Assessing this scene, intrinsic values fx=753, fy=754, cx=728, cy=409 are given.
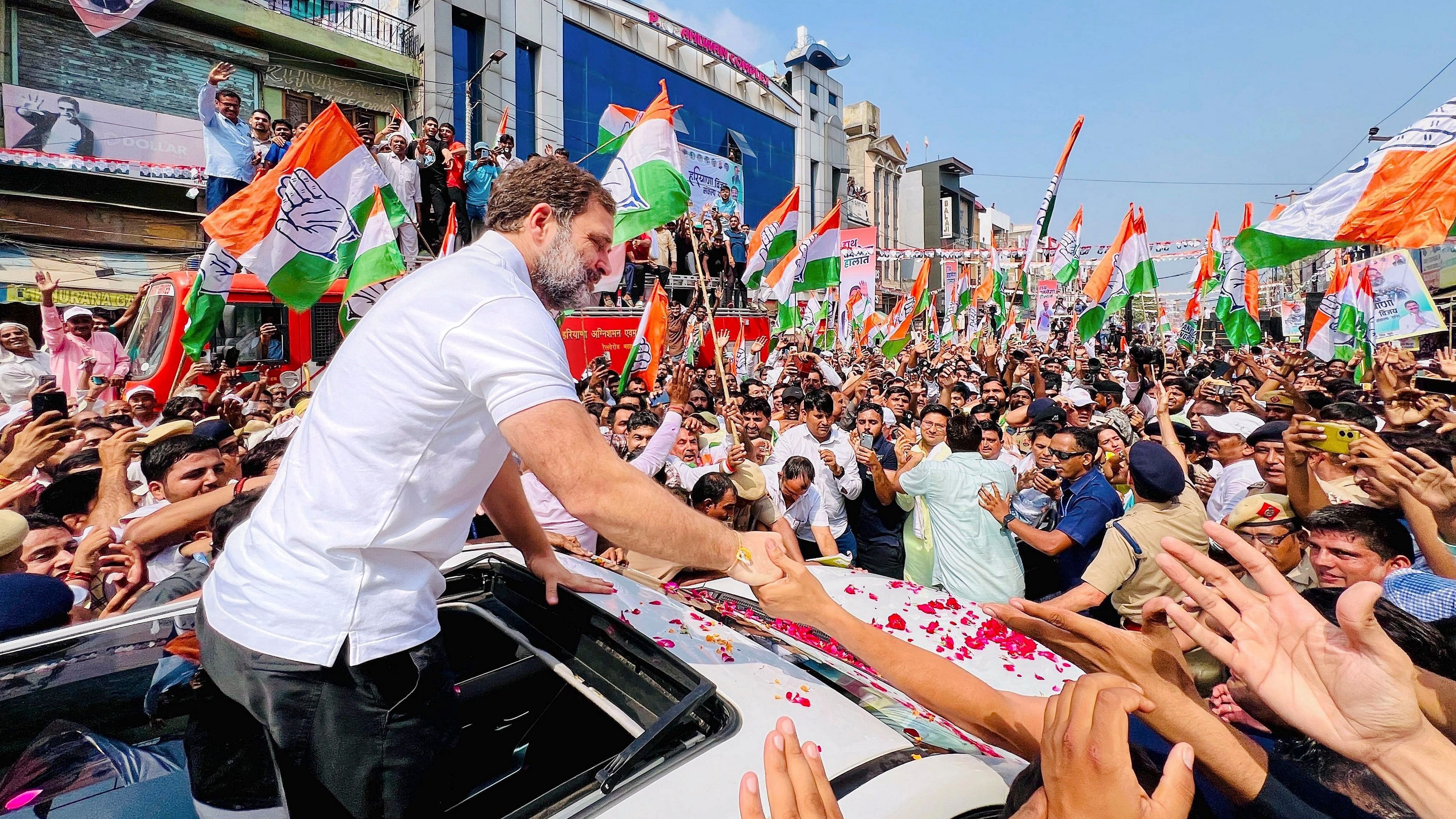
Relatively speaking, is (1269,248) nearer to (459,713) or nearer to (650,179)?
(650,179)

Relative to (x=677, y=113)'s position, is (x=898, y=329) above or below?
below

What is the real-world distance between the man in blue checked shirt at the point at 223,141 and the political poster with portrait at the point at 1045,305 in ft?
52.4

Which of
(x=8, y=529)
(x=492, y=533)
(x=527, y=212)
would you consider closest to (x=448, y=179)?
(x=492, y=533)

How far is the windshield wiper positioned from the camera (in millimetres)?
1511

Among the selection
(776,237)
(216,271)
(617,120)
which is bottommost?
(216,271)

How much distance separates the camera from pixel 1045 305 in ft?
66.0

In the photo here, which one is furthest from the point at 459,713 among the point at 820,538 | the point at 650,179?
the point at 650,179

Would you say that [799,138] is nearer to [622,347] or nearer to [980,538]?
[622,347]

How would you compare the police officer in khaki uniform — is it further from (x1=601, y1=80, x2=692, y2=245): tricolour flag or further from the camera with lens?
the camera with lens

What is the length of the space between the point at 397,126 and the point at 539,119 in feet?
29.1

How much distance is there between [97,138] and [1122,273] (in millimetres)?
18702

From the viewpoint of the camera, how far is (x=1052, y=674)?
2.94m

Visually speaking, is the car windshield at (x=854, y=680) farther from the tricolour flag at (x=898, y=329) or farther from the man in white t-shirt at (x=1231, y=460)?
the tricolour flag at (x=898, y=329)

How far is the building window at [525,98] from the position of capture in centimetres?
2128
